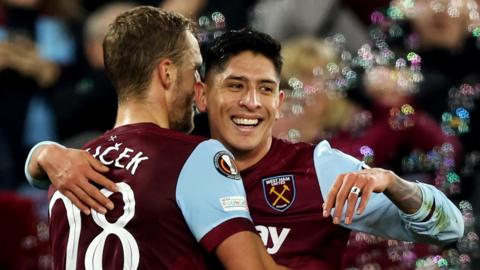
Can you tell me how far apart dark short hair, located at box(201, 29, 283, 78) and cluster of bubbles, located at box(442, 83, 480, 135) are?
2314 mm

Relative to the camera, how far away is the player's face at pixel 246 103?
15.1 ft

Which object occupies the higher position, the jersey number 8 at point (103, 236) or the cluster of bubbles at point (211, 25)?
the cluster of bubbles at point (211, 25)

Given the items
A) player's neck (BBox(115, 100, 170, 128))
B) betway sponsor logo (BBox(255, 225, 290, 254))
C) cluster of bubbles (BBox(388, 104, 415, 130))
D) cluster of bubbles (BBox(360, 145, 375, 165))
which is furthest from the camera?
cluster of bubbles (BBox(388, 104, 415, 130))

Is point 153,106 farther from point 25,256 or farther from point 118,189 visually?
point 25,256

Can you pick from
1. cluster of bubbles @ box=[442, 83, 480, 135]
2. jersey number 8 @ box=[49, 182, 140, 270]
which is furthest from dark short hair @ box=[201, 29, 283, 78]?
cluster of bubbles @ box=[442, 83, 480, 135]

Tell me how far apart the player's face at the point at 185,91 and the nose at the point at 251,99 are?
37 cm

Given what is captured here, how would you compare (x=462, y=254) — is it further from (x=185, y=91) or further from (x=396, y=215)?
(x=185, y=91)

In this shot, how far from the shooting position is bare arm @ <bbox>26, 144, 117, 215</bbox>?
398cm

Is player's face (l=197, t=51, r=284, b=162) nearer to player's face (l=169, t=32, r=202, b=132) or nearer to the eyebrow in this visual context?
the eyebrow

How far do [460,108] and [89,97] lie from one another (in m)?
2.42

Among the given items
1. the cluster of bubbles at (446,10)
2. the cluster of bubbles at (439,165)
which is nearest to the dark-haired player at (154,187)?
the cluster of bubbles at (439,165)

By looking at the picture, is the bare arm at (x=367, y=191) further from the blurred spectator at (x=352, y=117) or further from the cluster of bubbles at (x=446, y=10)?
the cluster of bubbles at (x=446, y=10)

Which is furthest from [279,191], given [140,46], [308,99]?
[308,99]

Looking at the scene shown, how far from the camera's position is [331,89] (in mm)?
6738
